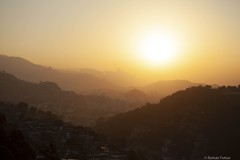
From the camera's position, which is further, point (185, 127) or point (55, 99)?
point (55, 99)

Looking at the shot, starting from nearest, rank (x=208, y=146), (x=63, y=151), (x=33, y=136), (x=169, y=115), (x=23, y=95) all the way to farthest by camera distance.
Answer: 1. (x=63, y=151)
2. (x=33, y=136)
3. (x=208, y=146)
4. (x=169, y=115)
5. (x=23, y=95)

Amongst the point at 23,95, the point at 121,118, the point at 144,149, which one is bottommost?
the point at 144,149

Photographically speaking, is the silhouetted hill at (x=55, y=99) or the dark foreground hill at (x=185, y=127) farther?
the silhouetted hill at (x=55, y=99)

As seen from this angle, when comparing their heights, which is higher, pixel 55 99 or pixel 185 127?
pixel 55 99

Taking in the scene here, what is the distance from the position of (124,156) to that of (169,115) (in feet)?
108

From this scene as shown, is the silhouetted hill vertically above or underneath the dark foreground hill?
above

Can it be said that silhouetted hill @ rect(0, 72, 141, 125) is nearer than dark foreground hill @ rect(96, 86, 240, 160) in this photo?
No

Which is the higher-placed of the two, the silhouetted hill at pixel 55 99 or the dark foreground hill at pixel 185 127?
the silhouetted hill at pixel 55 99

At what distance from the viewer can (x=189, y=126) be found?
72.2 meters

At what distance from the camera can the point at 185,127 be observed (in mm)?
72062

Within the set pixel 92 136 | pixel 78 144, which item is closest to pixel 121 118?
pixel 92 136

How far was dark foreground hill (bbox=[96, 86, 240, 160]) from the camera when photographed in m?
64.8

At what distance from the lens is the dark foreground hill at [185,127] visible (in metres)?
64.8

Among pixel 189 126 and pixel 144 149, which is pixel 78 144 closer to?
pixel 144 149
